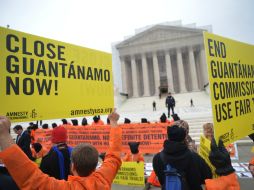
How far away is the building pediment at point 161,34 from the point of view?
42.9 metres

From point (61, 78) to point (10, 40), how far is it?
733 millimetres

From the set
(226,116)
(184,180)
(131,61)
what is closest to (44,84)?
(184,180)

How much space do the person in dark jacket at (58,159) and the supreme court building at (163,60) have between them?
40861mm

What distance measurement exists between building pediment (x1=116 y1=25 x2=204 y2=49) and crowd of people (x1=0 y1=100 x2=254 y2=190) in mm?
42998

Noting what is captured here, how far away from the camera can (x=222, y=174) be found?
6.78 ft

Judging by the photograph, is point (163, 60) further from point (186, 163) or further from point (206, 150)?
point (186, 163)

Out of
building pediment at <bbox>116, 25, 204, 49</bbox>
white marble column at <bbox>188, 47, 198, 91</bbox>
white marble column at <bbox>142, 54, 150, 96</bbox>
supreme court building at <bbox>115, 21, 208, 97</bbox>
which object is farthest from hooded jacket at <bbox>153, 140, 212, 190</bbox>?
building pediment at <bbox>116, 25, 204, 49</bbox>

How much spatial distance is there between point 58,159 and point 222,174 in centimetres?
178

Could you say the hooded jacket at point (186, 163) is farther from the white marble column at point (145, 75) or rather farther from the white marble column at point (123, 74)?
the white marble column at point (123, 74)

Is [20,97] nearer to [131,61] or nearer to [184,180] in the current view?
[184,180]

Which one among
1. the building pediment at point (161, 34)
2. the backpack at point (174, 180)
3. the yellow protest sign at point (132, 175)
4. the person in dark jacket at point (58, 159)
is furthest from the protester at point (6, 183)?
the building pediment at point (161, 34)

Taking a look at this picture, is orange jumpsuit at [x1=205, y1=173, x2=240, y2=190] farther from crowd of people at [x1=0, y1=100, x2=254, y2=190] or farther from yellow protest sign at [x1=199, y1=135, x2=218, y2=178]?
yellow protest sign at [x1=199, y1=135, x2=218, y2=178]

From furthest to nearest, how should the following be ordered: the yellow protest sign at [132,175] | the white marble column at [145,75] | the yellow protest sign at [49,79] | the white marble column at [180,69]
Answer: the white marble column at [145,75] < the white marble column at [180,69] < the yellow protest sign at [132,175] < the yellow protest sign at [49,79]

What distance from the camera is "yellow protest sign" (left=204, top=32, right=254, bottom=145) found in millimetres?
2609
